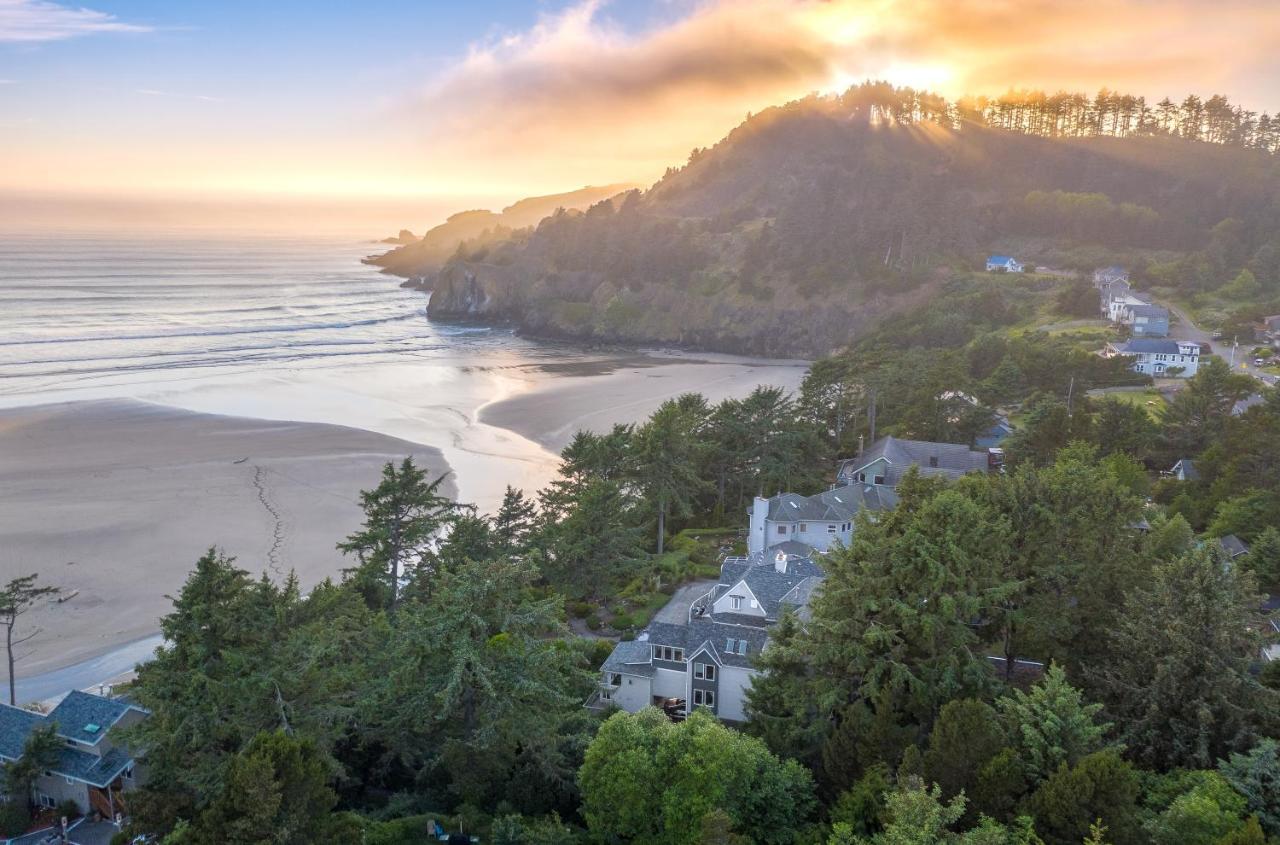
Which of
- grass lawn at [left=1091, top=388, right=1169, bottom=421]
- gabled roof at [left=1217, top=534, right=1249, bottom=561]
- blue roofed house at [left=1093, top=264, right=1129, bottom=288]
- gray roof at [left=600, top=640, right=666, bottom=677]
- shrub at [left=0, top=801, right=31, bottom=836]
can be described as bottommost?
shrub at [left=0, top=801, right=31, bottom=836]

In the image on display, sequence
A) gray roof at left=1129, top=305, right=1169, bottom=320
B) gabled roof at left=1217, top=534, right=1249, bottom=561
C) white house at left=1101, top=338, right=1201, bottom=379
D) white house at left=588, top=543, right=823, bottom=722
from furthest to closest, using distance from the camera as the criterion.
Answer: gray roof at left=1129, top=305, right=1169, bottom=320 < white house at left=1101, top=338, right=1201, bottom=379 < gabled roof at left=1217, top=534, right=1249, bottom=561 < white house at left=588, top=543, right=823, bottom=722

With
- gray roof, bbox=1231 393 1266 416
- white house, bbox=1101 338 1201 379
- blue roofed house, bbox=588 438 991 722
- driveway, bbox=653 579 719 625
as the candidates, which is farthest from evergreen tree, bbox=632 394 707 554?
white house, bbox=1101 338 1201 379

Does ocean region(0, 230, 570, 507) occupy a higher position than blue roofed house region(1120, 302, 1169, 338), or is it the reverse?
blue roofed house region(1120, 302, 1169, 338)

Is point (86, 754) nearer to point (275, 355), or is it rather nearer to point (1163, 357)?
point (275, 355)

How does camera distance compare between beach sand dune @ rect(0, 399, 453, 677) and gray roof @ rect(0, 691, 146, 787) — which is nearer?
gray roof @ rect(0, 691, 146, 787)

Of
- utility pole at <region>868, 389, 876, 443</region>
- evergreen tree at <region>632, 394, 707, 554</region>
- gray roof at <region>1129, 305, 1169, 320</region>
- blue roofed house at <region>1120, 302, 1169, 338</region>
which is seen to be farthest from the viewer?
gray roof at <region>1129, 305, 1169, 320</region>

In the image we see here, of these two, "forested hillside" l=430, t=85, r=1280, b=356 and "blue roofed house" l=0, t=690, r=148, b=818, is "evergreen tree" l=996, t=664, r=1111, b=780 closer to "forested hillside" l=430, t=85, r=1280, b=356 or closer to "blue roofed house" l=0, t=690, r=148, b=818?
"blue roofed house" l=0, t=690, r=148, b=818

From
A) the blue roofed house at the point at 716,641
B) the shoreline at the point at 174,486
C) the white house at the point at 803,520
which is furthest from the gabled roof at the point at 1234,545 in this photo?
the shoreline at the point at 174,486

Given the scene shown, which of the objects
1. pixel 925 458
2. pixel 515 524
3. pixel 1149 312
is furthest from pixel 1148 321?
pixel 515 524

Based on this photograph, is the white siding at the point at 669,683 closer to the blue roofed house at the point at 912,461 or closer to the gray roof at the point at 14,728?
the gray roof at the point at 14,728
